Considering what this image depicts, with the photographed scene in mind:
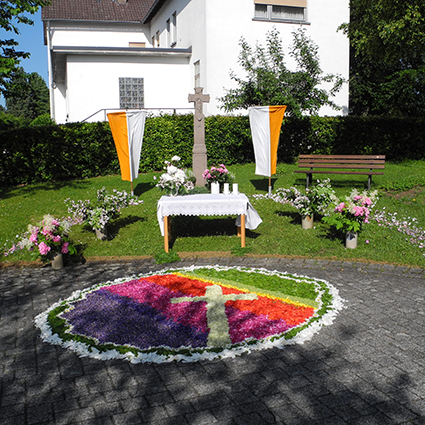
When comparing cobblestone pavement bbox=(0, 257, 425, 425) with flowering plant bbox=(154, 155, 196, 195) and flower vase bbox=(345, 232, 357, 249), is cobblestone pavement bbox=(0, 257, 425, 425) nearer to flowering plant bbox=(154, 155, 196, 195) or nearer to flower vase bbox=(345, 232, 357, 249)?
flower vase bbox=(345, 232, 357, 249)

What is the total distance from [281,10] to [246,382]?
69.5 ft

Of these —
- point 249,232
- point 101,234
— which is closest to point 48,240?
point 101,234

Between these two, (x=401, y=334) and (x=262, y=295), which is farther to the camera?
(x=262, y=295)

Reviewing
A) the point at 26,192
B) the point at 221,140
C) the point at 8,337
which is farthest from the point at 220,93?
the point at 8,337

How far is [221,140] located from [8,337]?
14525mm

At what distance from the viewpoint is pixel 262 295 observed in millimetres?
6410

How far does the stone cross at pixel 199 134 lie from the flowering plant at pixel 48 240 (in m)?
5.04

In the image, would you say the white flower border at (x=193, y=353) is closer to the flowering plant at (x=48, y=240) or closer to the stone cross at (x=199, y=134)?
the flowering plant at (x=48, y=240)

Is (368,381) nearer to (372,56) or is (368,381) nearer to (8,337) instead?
(8,337)

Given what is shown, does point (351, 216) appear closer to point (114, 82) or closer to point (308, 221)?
point (308, 221)

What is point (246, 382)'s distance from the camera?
13.5 feet

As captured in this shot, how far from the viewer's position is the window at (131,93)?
74.1 ft

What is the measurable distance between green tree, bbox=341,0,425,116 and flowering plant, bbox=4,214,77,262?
1245 cm

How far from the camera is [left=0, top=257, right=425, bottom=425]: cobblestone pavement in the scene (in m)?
3.65
